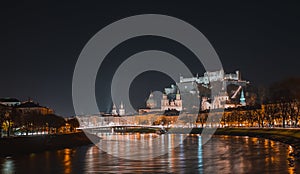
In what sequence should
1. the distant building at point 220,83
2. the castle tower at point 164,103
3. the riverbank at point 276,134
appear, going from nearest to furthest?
the riverbank at point 276,134
the distant building at point 220,83
the castle tower at point 164,103

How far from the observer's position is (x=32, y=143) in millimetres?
44375

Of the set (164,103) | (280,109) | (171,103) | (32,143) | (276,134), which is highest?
(164,103)

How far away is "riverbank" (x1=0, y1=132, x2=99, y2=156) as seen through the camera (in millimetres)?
38594

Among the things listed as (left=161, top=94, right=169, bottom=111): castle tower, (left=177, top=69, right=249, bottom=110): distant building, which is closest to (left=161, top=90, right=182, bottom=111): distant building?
(left=161, top=94, right=169, bottom=111): castle tower

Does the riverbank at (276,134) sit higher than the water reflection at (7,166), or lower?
higher

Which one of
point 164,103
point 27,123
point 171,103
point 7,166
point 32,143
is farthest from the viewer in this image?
point 164,103

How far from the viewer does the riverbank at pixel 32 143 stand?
38594mm

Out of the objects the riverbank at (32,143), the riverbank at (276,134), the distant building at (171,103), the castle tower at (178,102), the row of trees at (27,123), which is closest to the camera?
the riverbank at (32,143)

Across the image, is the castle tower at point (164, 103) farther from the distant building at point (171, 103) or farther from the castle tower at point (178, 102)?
the castle tower at point (178, 102)

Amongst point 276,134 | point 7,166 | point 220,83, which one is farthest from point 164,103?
point 7,166

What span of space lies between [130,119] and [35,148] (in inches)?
4992

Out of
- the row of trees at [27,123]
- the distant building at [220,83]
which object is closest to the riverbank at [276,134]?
the row of trees at [27,123]

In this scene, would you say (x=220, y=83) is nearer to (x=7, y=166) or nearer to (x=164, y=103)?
(x=164, y=103)

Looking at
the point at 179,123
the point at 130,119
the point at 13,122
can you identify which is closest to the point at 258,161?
the point at 13,122
